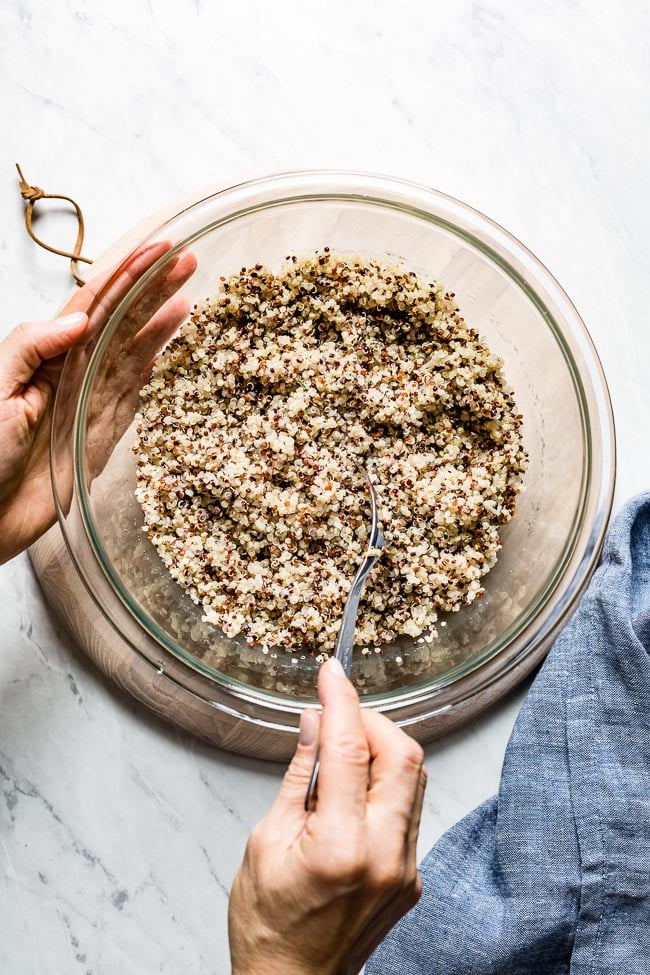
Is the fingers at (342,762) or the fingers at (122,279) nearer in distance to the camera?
the fingers at (342,762)

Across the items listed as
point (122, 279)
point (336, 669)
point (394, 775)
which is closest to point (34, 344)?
point (122, 279)

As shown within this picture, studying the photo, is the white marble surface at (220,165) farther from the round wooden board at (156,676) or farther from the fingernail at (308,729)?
the fingernail at (308,729)

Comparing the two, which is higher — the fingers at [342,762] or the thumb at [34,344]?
the thumb at [34,344]

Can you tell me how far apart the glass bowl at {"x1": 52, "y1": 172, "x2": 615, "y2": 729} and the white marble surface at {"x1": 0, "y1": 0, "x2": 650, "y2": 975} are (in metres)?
0.12

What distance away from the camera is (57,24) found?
4.91 ft

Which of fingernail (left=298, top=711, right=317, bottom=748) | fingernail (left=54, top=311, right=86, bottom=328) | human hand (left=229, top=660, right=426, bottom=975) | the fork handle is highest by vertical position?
fingernail (left=54, top=311, right=86, bottom=328)

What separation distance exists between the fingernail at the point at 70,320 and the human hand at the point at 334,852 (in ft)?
2.17

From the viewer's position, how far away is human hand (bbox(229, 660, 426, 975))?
39.9 inches

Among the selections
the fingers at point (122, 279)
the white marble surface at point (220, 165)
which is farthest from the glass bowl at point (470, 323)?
the white marble surface at point (220, 165)

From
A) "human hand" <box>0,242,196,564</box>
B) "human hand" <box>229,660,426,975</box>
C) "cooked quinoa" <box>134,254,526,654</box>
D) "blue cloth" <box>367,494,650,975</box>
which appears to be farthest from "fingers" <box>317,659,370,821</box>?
"human hand" <box>0,242,196,564</box>

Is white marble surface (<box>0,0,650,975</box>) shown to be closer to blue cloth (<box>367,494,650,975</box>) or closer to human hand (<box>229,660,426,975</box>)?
blue cloth (<box>367,494,650,975</box>)

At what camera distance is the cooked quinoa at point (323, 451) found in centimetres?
136

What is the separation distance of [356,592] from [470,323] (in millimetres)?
502

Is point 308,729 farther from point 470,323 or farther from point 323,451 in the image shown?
point 470,323
